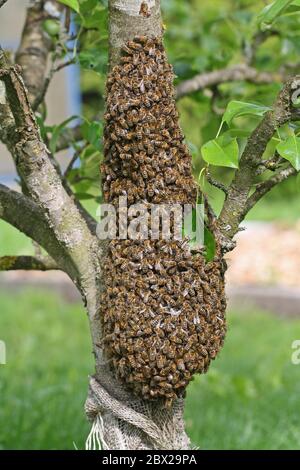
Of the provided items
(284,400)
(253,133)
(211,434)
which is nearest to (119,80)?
(253,133)

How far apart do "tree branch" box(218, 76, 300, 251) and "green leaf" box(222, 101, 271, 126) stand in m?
0.02

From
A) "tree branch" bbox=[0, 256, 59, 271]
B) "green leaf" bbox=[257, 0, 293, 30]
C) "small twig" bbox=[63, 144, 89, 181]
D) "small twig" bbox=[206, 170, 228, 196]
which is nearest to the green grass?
"tree branch" bbox=[0, 256, 59, 271]

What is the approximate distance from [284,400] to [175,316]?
92.9 inches

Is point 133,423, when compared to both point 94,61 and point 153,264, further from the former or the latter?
point 94,61

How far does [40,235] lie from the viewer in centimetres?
187

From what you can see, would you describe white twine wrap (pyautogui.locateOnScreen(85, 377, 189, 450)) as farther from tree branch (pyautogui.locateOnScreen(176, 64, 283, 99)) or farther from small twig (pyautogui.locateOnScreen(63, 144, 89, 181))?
tree branch (pyautogui.locateOnScreen(176, 64, 283, 99))

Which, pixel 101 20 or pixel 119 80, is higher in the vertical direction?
pixel 101 20

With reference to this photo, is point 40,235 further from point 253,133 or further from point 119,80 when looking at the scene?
point 253,133

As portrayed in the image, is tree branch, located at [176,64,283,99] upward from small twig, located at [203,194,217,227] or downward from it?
upward

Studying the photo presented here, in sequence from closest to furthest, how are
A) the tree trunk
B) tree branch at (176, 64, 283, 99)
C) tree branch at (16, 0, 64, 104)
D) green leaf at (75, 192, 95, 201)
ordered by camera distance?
1. the tree trunk
2. green leaf at (75, 192, 95, 201)
3. tree branch at (16, 0, 64, 104)
4. tree branch at (176, 64, 283, 99)

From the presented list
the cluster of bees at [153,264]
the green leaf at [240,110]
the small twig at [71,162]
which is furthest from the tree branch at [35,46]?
the green leaf at [240,110]

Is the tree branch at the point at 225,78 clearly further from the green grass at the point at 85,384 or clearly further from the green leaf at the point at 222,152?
the green grass at the point at 85,384

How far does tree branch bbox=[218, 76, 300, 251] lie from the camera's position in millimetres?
1632

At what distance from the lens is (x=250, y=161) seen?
5.52 ft
